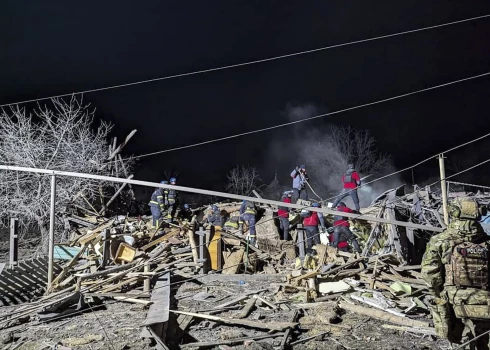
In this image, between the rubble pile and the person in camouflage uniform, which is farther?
the rubble pile

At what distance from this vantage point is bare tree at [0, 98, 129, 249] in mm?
17828

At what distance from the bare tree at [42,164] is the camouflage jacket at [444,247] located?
52.8 ft

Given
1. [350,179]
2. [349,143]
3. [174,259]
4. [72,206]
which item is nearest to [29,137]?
[72,206]

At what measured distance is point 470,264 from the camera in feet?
15.5

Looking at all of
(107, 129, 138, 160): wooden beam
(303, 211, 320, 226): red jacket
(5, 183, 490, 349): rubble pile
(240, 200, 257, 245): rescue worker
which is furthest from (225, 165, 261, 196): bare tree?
(303, 211, 320, 226): red jacket

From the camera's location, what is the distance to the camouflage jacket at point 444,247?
15.7ft

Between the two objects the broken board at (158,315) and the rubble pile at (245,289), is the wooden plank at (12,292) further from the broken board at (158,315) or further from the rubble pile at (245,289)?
the broken board at (158,315)

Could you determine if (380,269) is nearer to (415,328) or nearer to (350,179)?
(415,328)

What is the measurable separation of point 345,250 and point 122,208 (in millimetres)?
14195

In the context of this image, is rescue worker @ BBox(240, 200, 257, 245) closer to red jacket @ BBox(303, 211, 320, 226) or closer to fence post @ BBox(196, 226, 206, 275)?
red jacket @ BBox(303, 211, 320, 226)

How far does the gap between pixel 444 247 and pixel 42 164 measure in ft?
61.1

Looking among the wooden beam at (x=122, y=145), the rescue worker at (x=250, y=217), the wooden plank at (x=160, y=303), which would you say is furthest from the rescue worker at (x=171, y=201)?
the wooden beam at (x=122, y=145)

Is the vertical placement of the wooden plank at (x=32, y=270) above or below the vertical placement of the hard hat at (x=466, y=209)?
below

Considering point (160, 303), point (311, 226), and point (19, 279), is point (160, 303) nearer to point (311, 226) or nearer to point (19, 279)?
point (19, 279)
